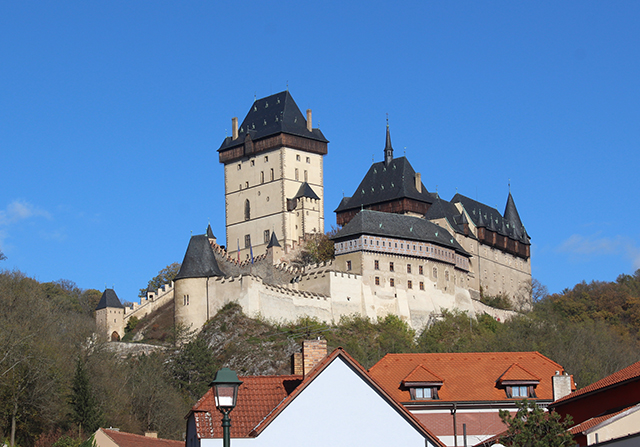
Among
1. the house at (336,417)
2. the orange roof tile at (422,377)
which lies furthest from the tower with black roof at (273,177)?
the house at (336,417)

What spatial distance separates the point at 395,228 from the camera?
76.8m

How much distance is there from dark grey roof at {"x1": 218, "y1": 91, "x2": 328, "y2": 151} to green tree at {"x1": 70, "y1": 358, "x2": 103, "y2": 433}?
154ft

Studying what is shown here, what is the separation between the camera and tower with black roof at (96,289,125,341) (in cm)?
8031

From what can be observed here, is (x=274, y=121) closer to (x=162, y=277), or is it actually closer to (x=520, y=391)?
(x=162, y=277)

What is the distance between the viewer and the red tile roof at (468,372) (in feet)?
109

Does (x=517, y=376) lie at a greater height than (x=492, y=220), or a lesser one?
lesser

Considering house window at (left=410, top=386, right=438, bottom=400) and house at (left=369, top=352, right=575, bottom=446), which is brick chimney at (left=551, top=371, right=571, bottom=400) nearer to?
house at (left=369, top=352, right=575, bottom=446)

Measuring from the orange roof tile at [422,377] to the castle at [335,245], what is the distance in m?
34.8

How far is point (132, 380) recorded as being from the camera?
5478 cm

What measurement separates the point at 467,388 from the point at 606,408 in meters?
7.05

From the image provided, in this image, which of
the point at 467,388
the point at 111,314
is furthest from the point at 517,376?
the point at 111,314

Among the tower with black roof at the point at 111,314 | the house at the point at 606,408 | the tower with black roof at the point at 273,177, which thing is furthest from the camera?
the tower with black roof at the point at 273,177

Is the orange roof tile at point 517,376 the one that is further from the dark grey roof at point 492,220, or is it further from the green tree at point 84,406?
the dark grey roof at point 492,220

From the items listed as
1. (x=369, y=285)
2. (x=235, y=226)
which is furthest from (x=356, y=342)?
(x=235, y=226)
